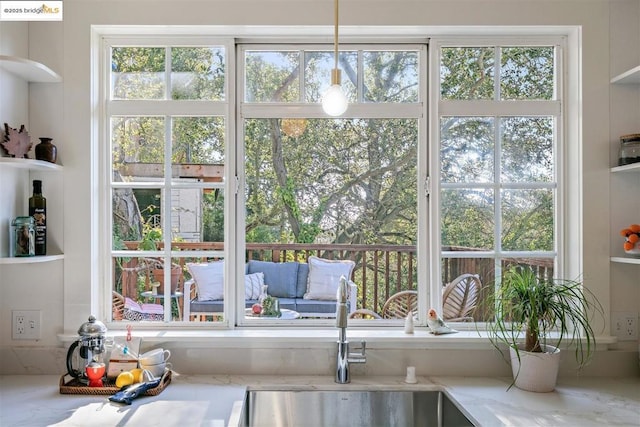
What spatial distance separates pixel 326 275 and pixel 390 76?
0.97m

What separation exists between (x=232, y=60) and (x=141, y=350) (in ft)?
4.31

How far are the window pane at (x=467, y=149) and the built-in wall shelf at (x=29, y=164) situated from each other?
164 centimetres

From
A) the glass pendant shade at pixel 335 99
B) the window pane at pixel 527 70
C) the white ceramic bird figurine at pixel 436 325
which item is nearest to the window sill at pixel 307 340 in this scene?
the white ceramic bird figurine at pixel 436 325

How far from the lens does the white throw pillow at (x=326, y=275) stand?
2068 mm

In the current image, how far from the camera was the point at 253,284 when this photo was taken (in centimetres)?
205

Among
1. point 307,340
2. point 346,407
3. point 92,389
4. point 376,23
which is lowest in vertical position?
point 346,407

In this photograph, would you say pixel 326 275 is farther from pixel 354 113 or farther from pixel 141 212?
pixel 141 212

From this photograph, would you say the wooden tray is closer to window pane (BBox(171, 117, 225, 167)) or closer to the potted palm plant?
window pane (BBox(171, 117, 225, 167))

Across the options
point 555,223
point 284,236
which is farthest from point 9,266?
point 555,223

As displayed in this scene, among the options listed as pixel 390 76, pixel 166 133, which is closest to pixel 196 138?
pixel 166 133

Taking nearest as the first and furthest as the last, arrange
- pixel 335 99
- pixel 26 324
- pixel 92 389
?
pixel 335 99, pixel 92 389, pixel 26 324

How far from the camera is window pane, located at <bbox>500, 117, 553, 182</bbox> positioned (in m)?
1.98

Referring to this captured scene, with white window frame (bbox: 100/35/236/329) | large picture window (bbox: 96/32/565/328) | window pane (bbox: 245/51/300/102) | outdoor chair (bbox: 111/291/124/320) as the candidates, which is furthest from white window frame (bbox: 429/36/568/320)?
outdoor chair (bbox: 111/291/124/320)

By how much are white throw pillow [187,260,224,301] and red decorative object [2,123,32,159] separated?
0.79m
